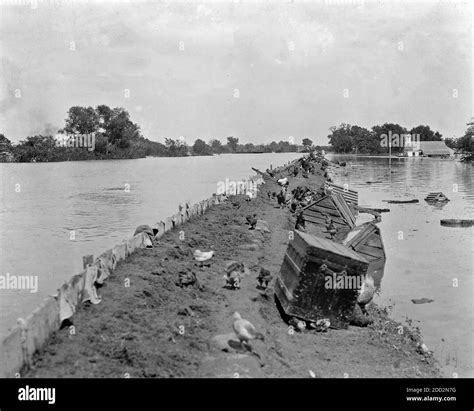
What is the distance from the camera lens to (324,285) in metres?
12.2

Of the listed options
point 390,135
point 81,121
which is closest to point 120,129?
point 81,121

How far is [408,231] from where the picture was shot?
28359 millimetres

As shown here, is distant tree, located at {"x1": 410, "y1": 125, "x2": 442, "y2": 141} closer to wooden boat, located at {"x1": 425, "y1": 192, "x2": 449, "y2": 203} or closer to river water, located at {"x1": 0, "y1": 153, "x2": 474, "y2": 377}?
river water, located at {"x1": 0, "y1": 153, "x2": 474, "y2": 377}

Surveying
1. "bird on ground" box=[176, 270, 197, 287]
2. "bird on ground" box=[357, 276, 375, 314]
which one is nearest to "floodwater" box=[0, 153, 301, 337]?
"bird on ground" box=[176, 270, 197, 287]

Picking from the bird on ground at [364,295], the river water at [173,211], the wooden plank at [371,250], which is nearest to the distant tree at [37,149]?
the river water at [173,211]

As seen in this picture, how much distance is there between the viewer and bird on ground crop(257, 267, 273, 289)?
46.1 feet

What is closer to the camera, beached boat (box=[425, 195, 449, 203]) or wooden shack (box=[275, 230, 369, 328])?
wooden shack (box=[275, 230, 369, 328])

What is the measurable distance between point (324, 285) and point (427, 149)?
438 ft

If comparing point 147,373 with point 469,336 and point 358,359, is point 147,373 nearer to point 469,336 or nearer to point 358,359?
point 358,359

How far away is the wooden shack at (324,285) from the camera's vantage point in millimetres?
12188

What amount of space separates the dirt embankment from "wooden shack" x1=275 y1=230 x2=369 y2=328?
419mm

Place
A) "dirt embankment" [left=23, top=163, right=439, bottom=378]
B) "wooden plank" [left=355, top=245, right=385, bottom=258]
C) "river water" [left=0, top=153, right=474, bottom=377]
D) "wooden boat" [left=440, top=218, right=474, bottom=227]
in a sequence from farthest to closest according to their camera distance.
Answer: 1. "wooden boat" [left=440, top=218, right=474, bottom=227]
2. "wooden plank" [left=355, top=245, right=385, bottom=258]
3. "river water" [left=0, top=153, right=474, bottom=377]
4. "dirt embankment" [left=23, top=163, right=439, bottom=378]

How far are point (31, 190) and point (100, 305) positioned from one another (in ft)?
145

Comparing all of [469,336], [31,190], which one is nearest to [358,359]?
[469,336]
